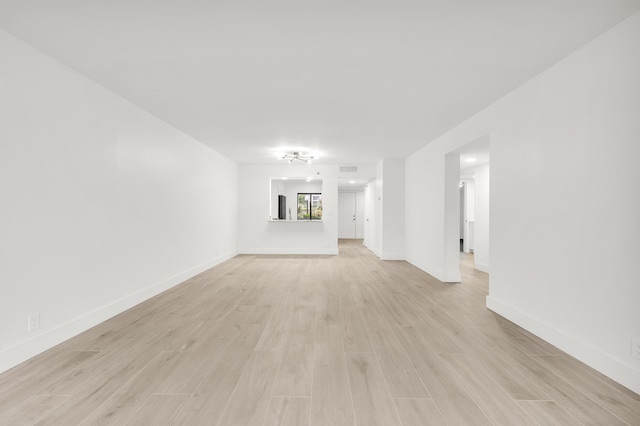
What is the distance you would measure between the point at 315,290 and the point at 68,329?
279 cm

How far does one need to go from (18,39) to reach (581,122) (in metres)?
4.50

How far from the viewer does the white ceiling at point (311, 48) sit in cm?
194

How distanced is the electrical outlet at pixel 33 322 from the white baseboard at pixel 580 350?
431cm

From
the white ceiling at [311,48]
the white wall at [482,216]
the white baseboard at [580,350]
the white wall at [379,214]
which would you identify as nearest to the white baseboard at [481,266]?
the white wall at [482,216]

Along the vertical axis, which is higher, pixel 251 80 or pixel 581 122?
pixel 251 80

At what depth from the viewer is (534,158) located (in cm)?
286

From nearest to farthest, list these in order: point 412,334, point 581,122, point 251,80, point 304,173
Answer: point 581,122, point 412,334, point 251,80, point 304,173

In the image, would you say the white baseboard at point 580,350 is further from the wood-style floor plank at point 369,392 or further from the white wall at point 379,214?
the white wall at point 379,214

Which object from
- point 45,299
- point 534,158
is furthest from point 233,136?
point 534,158

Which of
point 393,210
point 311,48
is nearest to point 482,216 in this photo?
point 393,210

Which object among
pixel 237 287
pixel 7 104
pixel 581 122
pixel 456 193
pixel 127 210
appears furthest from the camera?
pixel 456 193

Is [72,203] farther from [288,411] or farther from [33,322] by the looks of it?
[288,411]

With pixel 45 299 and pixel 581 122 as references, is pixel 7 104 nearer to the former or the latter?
pixel 45 299

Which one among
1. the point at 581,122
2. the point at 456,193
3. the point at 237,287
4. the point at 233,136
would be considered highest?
the point at 233,136
